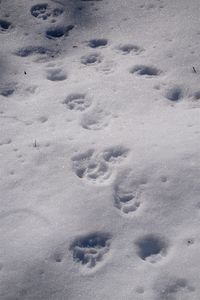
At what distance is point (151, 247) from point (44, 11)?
226 cm

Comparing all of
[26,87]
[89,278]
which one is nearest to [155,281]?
[89,278]

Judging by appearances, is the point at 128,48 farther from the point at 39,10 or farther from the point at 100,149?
the point at 100,149

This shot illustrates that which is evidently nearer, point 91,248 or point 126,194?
point 91,248

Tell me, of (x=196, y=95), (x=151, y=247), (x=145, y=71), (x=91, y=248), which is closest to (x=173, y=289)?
(x=151, y=247)

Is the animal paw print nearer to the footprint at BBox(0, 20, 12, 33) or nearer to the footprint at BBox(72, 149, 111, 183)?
the footprint at BBox(72, 149, 111, 183)

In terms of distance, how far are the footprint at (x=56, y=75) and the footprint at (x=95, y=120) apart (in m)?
0.44

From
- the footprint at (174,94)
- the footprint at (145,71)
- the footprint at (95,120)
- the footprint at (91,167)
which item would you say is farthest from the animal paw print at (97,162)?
the footprint at (145,71)

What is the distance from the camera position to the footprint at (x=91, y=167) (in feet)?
7.53

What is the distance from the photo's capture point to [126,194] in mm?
2203

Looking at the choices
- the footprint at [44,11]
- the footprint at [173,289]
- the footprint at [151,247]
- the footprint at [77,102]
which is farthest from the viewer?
the footprint at [44,11]

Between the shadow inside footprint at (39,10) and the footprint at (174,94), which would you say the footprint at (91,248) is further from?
the shadow inside footprint at (39,10)

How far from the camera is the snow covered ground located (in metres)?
1.90

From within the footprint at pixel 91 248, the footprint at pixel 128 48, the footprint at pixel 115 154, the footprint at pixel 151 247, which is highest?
the footprint at pixel 128 48

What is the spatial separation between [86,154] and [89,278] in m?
0.75
